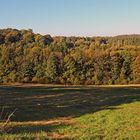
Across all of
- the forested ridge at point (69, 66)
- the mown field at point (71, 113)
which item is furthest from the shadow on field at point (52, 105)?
the forested ridge at point (69, 66)

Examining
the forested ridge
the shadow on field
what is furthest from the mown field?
the forested ridge

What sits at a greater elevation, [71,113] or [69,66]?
[71,113]

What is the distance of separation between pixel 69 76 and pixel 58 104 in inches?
2014

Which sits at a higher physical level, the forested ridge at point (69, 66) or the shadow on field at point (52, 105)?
→ the shadow on field at point (52, 105)

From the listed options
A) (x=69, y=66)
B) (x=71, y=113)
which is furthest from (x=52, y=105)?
(x=69, y=66)

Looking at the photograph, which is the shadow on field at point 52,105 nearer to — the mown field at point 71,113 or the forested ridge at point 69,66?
the mown field at point 71,113

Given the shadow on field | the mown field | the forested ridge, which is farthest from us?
the forested ridge

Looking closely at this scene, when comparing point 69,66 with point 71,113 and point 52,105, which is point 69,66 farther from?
point 71,113

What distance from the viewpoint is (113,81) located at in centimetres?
8350

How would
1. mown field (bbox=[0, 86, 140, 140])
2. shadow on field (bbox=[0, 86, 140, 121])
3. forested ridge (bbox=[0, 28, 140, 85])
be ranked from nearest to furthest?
mown field (bbox=[0, 86, 140, 140]), shadow on field (bbox=[0, 86, 140, 121]), forested ridge (bbox=[0, 28, 140, 85])

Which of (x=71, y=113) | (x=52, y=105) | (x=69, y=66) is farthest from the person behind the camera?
(x=69, y=66)

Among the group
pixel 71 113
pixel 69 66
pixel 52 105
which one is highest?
pixel 71 113

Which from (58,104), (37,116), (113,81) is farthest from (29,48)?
(37,116)

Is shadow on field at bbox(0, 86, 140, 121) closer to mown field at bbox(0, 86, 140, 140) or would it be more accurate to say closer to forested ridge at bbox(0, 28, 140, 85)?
mown field at bbox(0, 86, 140, 140)
